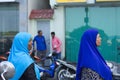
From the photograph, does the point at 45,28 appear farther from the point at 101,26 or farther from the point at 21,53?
the point at 21,53

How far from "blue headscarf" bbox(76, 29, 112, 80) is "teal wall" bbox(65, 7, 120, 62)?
41.7 ft

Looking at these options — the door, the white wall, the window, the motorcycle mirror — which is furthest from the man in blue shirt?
the motorcycle mirror

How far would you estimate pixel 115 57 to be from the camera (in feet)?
59.1

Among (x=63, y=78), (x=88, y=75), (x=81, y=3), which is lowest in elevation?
(x=63, y=78)

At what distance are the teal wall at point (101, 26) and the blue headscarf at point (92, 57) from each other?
12699 mm

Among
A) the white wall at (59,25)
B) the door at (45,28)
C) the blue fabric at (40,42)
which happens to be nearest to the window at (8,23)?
the door at (45,28)

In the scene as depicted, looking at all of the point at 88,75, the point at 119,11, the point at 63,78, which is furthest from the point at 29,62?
the point at 119,11

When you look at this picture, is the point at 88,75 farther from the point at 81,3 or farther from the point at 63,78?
the point at 81,3

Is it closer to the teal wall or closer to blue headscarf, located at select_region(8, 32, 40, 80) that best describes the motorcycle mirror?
→ blue headscarf, located at select_region(8, 32, 40, 80)

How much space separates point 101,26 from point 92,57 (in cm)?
1307

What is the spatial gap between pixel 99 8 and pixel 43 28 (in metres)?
2.75

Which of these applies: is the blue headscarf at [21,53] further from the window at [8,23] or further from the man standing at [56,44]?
the window at [8,23]

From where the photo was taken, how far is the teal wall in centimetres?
1784

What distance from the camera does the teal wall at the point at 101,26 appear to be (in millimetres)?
17844
